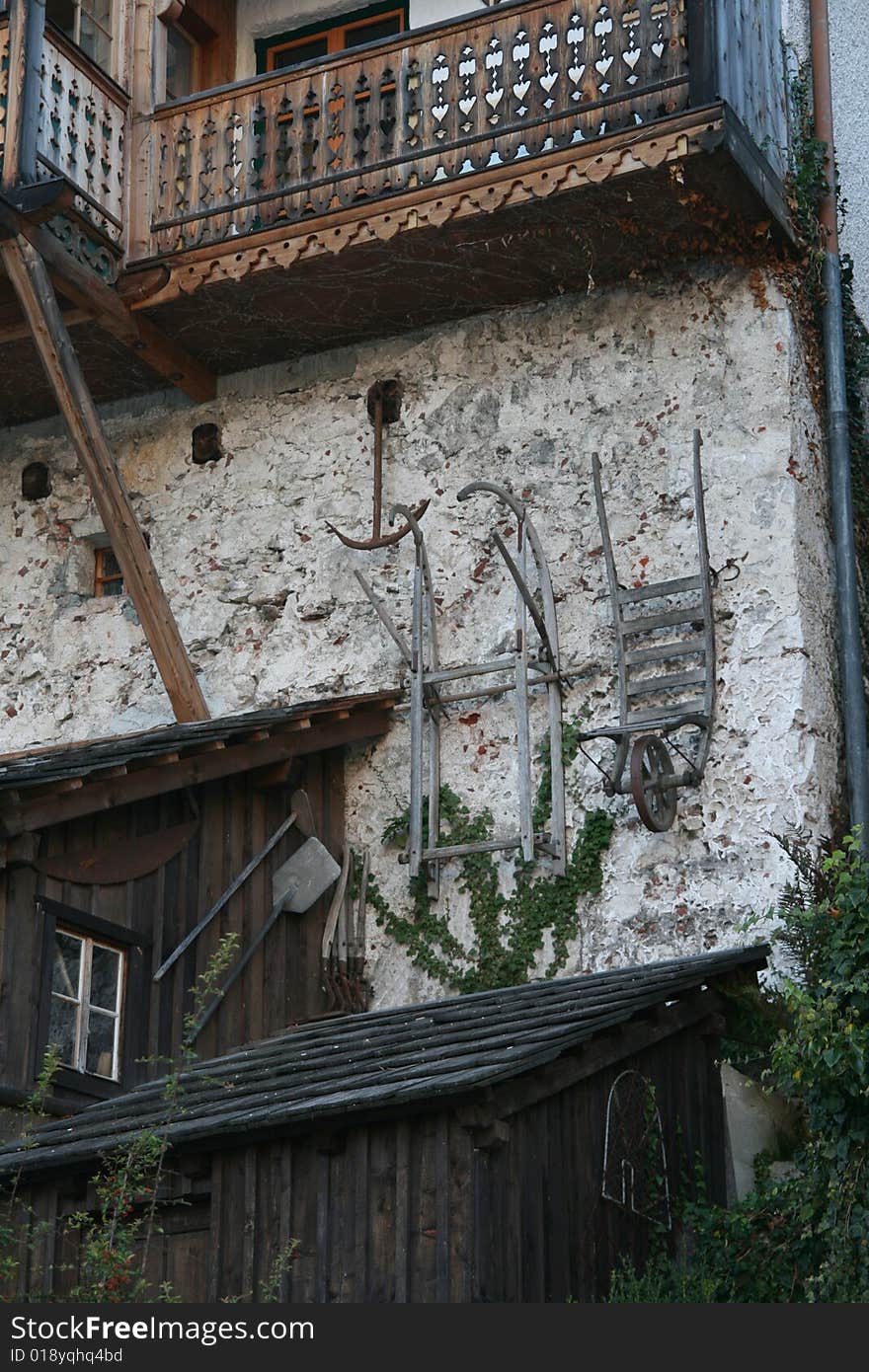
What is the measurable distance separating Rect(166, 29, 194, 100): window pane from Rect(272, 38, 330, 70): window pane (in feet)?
2.05

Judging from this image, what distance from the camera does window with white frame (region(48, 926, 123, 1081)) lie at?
37.4ft

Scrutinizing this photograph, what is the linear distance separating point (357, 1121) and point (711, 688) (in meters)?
4.10

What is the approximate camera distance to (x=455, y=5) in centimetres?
1500

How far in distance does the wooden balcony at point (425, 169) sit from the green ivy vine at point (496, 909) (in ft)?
10.1

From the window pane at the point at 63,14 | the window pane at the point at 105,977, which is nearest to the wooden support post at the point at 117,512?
the window pane at the point at 105,977

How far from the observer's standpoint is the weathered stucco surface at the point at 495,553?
12336 millimetres

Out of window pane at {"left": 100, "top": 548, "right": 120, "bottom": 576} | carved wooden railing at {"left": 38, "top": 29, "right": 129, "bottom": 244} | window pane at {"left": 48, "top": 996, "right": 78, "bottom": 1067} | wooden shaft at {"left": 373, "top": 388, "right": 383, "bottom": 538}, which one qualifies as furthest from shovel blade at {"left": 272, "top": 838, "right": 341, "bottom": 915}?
carved wooden railing at {"left": 38, "top": 29, "right": 129, "bottom": 244}

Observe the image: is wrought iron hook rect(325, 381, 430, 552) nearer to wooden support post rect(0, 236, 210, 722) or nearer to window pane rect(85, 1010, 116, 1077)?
wooden support post rect(0, 236, 210, 722)

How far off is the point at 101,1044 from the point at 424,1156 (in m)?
3.02

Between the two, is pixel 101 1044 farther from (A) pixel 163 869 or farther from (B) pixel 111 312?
(B) pixel 111 312

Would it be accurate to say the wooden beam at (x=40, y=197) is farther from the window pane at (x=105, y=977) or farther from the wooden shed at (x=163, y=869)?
the window pane at (x=105, y=977)

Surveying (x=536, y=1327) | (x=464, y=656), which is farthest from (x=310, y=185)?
(x=536, y=1327)

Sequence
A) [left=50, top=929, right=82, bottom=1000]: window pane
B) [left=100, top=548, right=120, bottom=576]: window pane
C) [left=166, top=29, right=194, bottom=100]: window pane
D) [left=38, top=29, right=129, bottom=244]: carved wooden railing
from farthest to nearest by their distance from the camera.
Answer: [left=166, top=29, right=194, bottom=100]: window pane, [left=100, top=548, right=120, bottom=576]: window pane, [left=38, top=29, right=129, bottom=244]: carved wooden railing, [left=50, top=929, right=82, bottom=1000]: window pane

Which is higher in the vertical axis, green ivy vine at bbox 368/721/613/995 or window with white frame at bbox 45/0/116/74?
window with white frame at bbox 45/0/116/74
